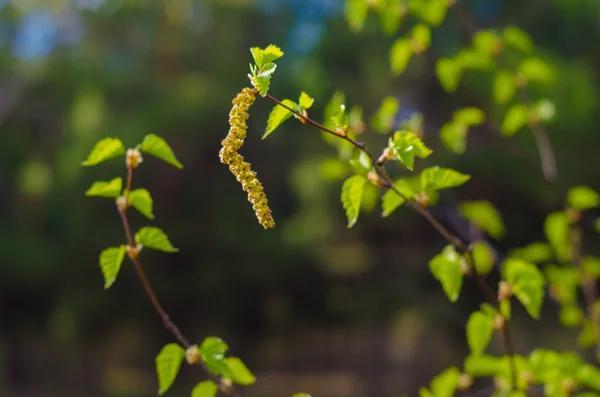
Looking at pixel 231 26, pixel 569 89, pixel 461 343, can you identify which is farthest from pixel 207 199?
pixel 569 89

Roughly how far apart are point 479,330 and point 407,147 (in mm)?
294

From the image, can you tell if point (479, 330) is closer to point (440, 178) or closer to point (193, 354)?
point (440, 178)

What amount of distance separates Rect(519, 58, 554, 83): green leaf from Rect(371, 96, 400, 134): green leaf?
292 mm

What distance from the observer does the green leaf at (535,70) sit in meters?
1.20

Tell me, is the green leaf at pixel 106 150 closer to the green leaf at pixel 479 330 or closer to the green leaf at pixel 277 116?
the green leaf at pixel 277 116

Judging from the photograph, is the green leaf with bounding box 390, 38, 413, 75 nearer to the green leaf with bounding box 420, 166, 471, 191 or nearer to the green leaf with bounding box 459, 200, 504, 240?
the green leaf with bounding box 459, 200, 504, 240

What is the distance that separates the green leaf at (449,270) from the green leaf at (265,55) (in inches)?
13.0

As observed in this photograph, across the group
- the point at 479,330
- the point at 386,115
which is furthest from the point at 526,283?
the point at 386,115

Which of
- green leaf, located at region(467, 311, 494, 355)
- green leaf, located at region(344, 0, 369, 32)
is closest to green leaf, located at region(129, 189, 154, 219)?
green leaf, located at region(467, 311, 494, 355)

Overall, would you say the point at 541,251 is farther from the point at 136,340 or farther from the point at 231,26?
the point at 231,26

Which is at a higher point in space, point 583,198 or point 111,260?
point 111,260

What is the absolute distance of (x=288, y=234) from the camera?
25.5 feet

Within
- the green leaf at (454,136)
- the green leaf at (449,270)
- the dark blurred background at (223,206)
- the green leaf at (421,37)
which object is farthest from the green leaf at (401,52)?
the dark blurred background at (223,206)

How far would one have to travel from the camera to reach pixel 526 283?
2.63 feet
